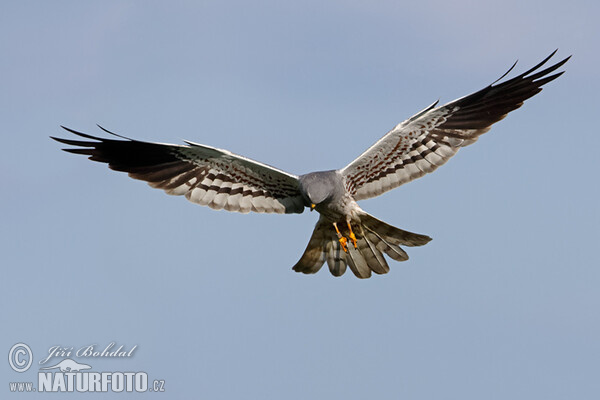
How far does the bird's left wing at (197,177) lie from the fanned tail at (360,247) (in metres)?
0.56

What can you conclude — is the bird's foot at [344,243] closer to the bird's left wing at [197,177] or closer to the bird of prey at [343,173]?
the bird of prey at [343,173]

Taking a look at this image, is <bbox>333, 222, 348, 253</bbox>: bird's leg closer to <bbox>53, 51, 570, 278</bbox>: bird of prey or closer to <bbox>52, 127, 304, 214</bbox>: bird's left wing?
<bbox>53, 51, 570, 278</bbox>: bird of prey

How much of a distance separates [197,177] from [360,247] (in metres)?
2.52

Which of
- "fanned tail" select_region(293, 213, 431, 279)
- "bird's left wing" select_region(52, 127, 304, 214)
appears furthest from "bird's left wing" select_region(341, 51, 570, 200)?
"bird's left wing" select_region(52, 127, 304, 214)

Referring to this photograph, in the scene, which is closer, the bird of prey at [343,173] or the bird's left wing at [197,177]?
the bird of prey at [343,173]

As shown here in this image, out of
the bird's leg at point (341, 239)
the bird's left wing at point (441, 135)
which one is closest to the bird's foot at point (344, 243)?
the bird's leg at point (341, 239)

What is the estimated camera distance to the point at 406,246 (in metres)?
12.3

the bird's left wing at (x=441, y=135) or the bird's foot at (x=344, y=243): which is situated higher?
the bird's left wing at (x=441, y=135)

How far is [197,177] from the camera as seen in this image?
12.6 m

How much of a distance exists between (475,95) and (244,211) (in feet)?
11.9

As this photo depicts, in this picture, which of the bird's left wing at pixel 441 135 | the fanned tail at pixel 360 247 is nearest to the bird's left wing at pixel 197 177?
the fanned tail at pixel 360 247

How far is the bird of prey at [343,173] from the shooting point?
474 inches

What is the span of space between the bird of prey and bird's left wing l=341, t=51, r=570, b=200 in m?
0.01

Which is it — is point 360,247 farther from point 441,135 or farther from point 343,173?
point 441,135
